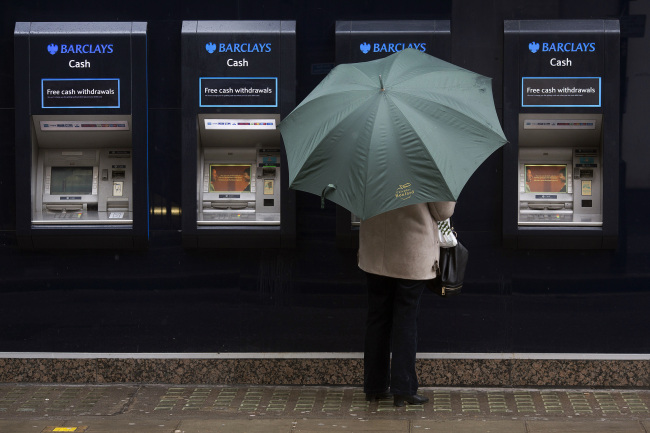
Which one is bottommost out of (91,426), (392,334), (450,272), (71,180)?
(91,426)

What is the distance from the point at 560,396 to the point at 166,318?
2819mm

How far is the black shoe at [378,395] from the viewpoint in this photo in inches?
231

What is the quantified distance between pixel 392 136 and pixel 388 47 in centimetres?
149

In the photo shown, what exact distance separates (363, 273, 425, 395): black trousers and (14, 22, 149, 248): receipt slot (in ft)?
5.82

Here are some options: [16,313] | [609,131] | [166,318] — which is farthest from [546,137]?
[16,313]

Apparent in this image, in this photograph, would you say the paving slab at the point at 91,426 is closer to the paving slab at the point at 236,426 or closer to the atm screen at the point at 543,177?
the paving slab at the point at 236,426

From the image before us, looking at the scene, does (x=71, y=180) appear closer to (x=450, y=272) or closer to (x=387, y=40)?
(x=387, y=40)

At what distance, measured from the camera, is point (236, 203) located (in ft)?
20.5

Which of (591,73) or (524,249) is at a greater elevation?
(591,73)

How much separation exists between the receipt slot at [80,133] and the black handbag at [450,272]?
2125mm

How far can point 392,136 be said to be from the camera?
4852 mm

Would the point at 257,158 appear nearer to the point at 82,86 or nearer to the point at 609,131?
the point at 82,86

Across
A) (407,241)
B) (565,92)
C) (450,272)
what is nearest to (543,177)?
(565,92)

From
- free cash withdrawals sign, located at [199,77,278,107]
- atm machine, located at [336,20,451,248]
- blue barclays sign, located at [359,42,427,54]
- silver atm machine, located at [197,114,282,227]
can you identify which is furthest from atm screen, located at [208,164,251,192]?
blue barclays sign, located at [359,42,427,54]
